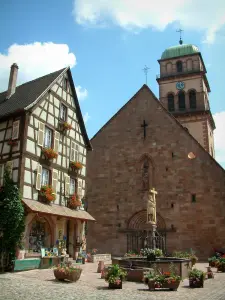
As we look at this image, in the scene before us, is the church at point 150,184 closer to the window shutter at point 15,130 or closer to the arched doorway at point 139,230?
the arched doorway at point 139,230

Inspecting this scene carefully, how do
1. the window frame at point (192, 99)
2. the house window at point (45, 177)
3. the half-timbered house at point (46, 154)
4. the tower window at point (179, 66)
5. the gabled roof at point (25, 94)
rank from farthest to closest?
the tower window at point (179, 66)
the window frame at point (192, 99)
the gabled roof at point (25, 94)
the house window at point (45, 177)
the half-timbered house at point (46, 154)

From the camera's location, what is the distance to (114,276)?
34.3 ft

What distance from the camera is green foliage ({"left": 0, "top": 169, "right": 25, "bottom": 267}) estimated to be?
14.8m

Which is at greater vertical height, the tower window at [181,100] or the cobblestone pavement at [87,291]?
the tower window at [181,100]

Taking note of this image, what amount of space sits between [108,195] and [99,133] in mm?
5225

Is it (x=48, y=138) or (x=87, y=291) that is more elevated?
(x=48, y=138)

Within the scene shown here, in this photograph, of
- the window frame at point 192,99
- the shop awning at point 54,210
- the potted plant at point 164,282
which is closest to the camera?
the potted plant at point 164,282

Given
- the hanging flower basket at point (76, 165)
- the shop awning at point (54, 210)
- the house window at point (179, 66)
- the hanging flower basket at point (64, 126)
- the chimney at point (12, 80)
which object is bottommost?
the shop awning at point (54, 210)

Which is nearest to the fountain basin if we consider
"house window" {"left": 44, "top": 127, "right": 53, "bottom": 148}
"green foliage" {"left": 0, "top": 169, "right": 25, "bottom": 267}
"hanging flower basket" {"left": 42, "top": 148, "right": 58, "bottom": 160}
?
"green foliage" {"left": 0, "top": 169, "right": 25, "bottom": 267}

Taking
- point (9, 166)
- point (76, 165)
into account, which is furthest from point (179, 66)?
point (9, 166)

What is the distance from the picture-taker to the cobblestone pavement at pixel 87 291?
8.76 m

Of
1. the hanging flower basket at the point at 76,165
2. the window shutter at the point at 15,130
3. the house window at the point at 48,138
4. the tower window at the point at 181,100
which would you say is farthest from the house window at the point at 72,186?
the tower window at the point at 181,100

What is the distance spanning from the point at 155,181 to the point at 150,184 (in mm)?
432

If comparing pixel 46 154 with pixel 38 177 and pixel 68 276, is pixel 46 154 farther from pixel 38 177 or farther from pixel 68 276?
pixel 68 276
